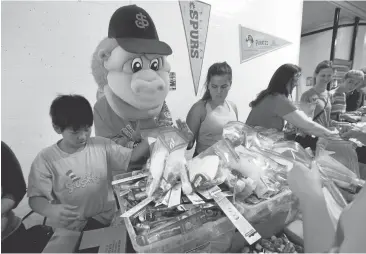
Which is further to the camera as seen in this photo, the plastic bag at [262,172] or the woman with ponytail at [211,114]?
the woman with ponytail at [211,114]

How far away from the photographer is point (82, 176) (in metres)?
0.88

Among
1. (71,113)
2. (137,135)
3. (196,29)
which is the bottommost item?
(137,135)

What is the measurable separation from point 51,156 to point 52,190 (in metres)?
0.14

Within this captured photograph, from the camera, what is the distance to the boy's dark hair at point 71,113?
80 cm

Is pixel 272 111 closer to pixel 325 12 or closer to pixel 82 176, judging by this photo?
pixel 82 176

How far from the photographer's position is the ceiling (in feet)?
10.7

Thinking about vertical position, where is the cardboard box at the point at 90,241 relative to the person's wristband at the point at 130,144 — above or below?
below

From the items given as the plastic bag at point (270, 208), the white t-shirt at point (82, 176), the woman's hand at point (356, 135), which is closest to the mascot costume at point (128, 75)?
the white t-shirt at point (82, 176)

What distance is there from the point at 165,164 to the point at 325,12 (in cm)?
469

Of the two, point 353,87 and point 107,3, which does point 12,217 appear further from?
point 353,87

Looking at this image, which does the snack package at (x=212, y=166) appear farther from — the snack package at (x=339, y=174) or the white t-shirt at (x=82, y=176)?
the white t-shirt at (x=82, y=176)

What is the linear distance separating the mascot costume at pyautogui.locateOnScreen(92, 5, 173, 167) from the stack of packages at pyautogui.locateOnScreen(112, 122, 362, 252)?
1.41ft

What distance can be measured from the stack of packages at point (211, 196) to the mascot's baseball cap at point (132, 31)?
56 cm

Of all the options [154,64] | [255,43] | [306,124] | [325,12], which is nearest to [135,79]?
[154,64]
